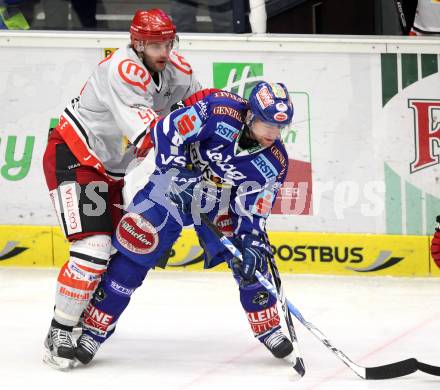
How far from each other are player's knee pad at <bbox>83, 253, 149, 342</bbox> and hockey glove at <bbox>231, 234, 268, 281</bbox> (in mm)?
356

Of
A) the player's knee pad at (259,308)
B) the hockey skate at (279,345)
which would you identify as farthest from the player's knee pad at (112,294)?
the hockey skate at (279,345)

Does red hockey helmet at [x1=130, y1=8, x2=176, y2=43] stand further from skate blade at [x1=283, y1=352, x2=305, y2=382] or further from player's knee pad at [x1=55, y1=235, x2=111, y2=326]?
skate blade at [x1=283, y1=352, x2=305, y2=382]

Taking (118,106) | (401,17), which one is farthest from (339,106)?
(118,106)

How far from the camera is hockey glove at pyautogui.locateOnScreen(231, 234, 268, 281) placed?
3918 millimetres

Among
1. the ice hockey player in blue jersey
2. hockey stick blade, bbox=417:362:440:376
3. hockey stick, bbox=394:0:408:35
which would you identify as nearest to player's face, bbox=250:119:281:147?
the ice hockey player in blue jersey

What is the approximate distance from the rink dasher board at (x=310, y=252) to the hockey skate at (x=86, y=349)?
1674 millimetres

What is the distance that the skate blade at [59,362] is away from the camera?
4.04 m

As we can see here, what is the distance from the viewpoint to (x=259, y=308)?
4.13m

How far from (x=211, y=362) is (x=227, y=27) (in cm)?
211

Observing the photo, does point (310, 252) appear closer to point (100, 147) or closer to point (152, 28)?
point (100, 147)

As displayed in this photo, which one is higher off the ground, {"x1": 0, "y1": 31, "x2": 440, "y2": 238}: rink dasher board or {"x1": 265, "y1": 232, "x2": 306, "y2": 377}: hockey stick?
{"x1": 0, "y1": 31, "x2": 440, "y2": 238}: rink dasher board

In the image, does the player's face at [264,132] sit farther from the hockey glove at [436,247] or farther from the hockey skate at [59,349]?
the hockey glove at [436,247]

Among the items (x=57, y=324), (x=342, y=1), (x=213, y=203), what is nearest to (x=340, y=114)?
(x=342, y=1)

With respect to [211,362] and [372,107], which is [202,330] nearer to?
[211,362]
